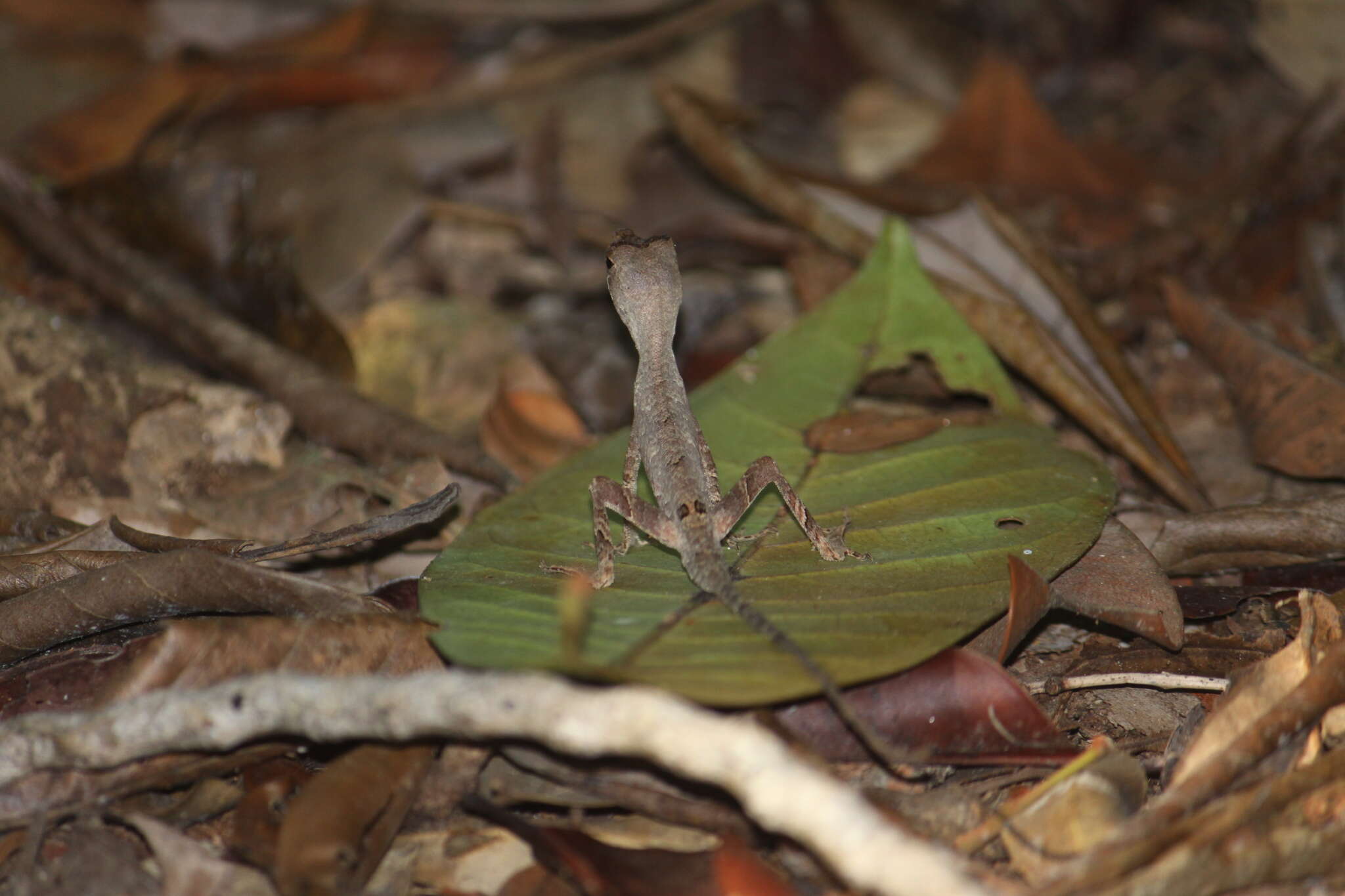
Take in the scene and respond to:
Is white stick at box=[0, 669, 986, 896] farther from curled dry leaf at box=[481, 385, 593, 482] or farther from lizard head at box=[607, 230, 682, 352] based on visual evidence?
curled dry leaf at box=[481, 385, 593, 482]

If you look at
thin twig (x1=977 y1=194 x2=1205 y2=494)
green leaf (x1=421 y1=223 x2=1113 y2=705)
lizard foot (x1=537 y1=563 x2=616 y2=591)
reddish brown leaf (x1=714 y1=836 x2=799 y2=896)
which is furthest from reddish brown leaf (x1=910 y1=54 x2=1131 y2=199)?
reddish brown leaf (x1=714 y1=836 x2=799 y2=896)

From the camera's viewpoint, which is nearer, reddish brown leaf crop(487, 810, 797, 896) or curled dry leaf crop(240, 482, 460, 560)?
reddish brown leaf crop(487, 810, 797, 896)

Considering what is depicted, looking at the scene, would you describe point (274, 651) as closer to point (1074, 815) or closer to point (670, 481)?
point (670, 481)

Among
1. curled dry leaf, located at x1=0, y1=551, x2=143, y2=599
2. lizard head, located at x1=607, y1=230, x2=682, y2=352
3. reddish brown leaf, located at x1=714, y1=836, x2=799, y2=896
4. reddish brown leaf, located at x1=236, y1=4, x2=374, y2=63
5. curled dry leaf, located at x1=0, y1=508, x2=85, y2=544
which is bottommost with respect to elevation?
reddish brown leaf, located at x1=714, y1=836, x2=799, y2=896

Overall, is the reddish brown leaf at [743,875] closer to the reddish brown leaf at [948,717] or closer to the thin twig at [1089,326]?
the reddish brown leaf at [948,717]

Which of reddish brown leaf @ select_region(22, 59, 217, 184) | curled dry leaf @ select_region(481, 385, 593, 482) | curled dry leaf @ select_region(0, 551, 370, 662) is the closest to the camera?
curled dry leaf @ select_region(0, 551, 370, 662)

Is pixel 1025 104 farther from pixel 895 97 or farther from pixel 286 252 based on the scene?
pixel 286 252

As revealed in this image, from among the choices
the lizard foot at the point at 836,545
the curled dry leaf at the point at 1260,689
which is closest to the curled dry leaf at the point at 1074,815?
the curled dry leaf at the point at 1260,689

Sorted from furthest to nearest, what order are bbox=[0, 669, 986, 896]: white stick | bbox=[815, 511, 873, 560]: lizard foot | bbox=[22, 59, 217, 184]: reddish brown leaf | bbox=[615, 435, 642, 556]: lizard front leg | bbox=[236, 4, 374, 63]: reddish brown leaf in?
bbox=[236, 4, 374, 63]: reddish brown leaf, bbox=[22, 59, 217, 184]: reddish brown leaf, bbox=[615, 435, 642, 556]: lizard front leg, bbox=[815, 511, 873, 560]: lizard foot, bbox=[0, 669, 986, 896]: white stick
